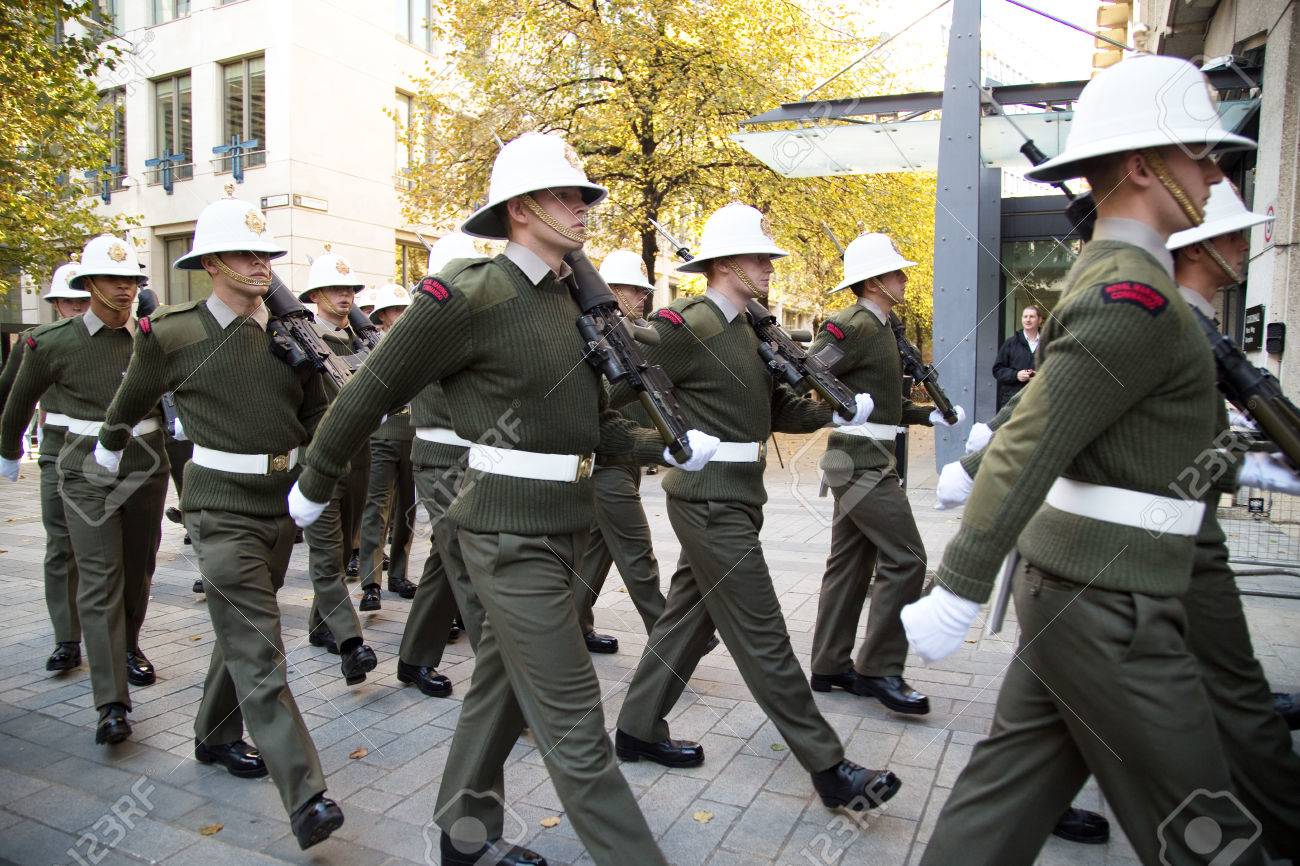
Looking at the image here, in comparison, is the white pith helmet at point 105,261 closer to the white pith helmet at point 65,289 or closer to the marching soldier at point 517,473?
the white pith helmet at point 65,289

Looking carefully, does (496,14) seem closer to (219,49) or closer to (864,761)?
(219,49)

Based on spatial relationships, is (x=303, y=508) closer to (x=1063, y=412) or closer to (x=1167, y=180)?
(x=1063, y=412)

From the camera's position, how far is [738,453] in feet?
12.7

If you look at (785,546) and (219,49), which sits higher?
(219,49)

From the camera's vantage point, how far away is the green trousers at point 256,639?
335 centimetres

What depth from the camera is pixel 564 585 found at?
2.88 meters

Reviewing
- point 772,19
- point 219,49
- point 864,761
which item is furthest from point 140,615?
point 219,49

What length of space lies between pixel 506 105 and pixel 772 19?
15.7 ft

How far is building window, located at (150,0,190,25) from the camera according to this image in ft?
75.0

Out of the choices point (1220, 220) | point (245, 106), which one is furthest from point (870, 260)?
point (245, 106)

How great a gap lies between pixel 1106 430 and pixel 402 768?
3086 millimetres

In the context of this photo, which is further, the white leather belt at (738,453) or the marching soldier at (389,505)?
the marching soldier at (389,505)

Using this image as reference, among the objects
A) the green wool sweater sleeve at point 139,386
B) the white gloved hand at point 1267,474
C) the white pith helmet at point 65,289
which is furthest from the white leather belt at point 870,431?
the white pith helmet at point 65,289

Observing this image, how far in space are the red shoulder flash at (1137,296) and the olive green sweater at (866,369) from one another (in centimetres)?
275
